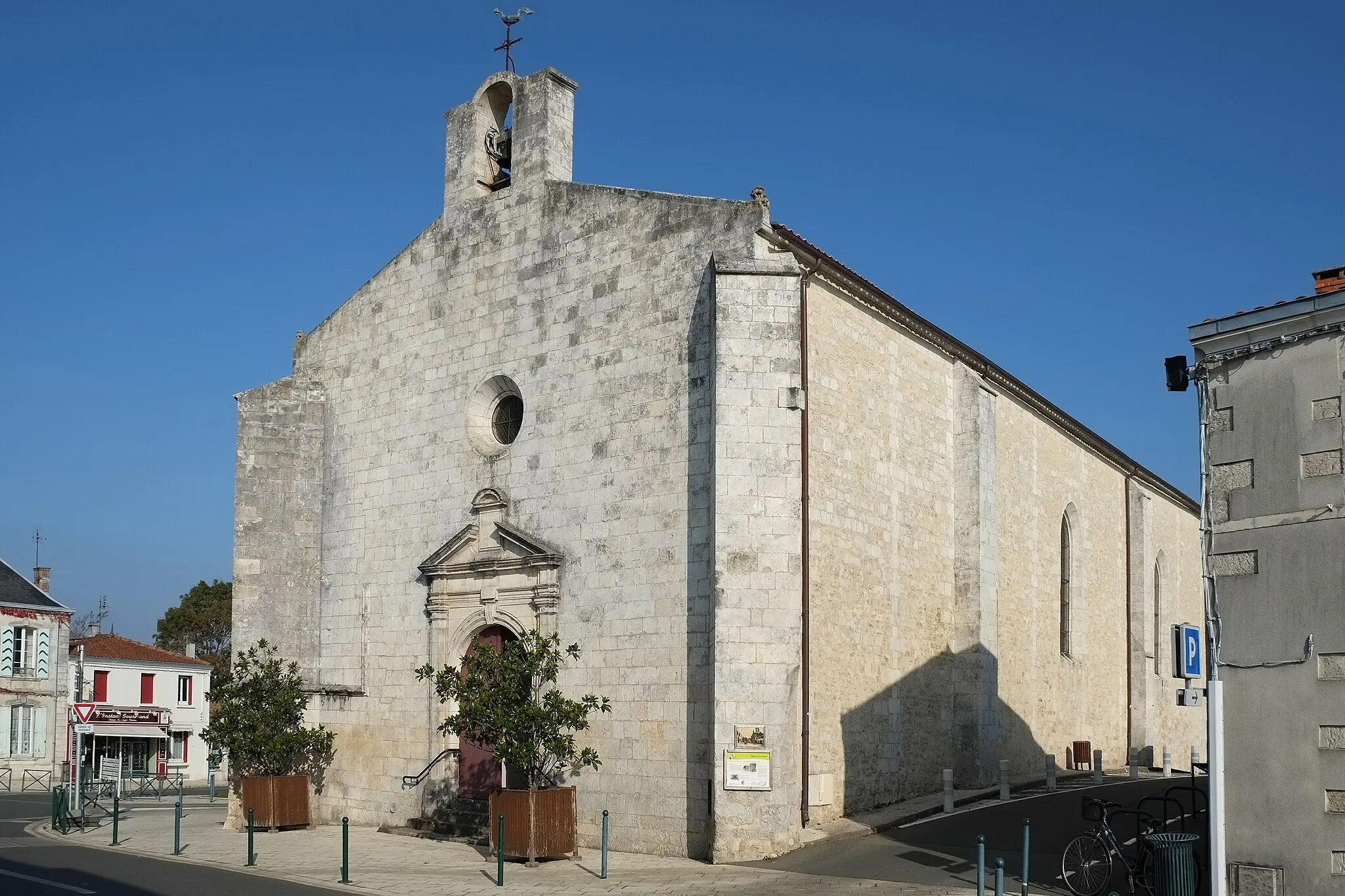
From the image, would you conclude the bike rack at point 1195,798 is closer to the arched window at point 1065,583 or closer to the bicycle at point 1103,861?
the bicycle at point 1103,861

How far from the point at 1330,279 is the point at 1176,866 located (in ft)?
16.6

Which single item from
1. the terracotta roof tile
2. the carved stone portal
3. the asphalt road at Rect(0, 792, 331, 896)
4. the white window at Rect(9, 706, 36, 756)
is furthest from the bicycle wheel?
the terracotta roof tile

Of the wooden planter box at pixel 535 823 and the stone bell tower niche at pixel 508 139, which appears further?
the stone bell tower niche at pixel 508 139

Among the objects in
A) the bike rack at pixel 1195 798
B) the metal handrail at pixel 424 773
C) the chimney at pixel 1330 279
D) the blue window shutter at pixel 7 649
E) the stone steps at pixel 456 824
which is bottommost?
the stone steps at pixel 456 824

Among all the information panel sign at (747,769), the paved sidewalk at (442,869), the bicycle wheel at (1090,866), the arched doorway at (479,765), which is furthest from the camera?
the arched doorway at (479,765)

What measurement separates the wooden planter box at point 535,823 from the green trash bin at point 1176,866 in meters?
6.81

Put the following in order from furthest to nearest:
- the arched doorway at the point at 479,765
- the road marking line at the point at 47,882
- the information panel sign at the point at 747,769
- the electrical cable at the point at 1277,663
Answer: the arched doorway at the point at 479,765, the information panel sign at the point at 747,769, the road marking line at the point at 47,882, the electrical cable at the point at 1277,663

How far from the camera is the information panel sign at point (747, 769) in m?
14.3

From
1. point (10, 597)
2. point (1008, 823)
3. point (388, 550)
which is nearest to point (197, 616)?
point (10, 597)

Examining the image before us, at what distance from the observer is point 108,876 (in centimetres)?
1381

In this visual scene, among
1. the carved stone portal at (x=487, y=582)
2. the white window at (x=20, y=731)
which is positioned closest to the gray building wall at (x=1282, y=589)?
the carved stone portal at (x=487, y=582)

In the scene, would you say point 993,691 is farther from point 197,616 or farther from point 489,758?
point 197,616

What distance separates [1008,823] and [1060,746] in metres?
8.43

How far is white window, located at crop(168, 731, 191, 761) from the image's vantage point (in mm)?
44938
